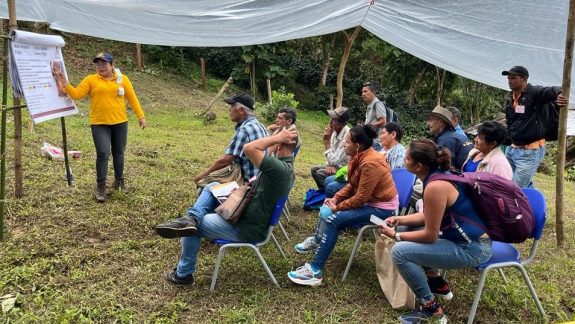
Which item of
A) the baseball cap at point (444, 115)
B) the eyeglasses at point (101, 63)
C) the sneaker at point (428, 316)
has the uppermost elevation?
the eyeglasses at point (101, 63)

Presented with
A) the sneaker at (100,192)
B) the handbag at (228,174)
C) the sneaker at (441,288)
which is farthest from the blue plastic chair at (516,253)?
the sneaker at (100,192)

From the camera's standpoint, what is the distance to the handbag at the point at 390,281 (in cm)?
304

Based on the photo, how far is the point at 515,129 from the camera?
4266 mm

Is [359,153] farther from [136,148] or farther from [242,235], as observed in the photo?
[136,148]

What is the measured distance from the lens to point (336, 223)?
343cm

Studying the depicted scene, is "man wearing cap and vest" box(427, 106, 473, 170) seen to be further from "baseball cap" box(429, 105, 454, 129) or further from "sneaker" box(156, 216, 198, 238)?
"sneaker" box(156, 216, 198, 238)

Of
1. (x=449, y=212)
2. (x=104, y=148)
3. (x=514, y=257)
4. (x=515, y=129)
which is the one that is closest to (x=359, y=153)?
(x=449, y=212)

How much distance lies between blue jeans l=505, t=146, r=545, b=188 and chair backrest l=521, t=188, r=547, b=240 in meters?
1.47

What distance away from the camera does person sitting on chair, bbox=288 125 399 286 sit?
337 centimetres

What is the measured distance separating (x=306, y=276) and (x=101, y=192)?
2749 mm

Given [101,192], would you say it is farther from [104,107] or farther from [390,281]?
[390,281]

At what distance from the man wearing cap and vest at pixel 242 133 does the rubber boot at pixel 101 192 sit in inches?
65.0

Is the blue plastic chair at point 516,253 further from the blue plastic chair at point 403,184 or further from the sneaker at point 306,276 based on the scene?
the sneaker at point 306,276

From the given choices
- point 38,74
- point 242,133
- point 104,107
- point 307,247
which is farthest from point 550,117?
point 38,74
